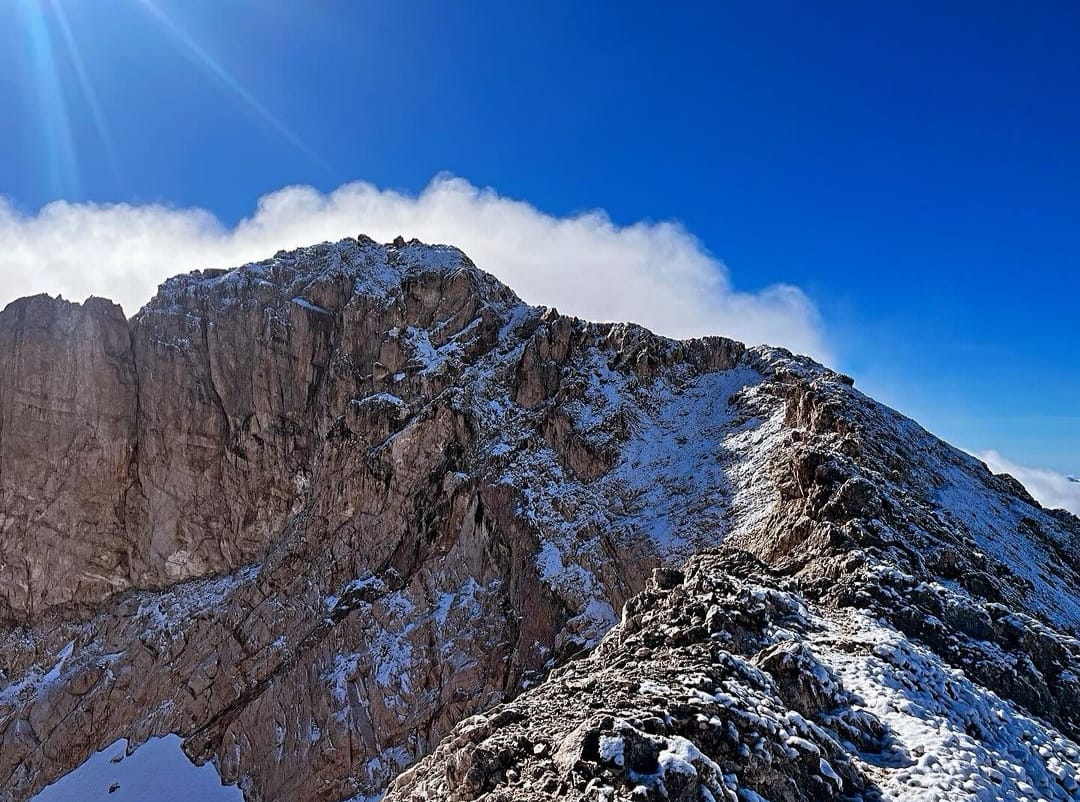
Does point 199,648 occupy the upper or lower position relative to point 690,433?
lower

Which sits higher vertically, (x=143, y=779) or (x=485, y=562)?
(x=485, y=562)

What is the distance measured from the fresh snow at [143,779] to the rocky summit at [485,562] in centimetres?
39

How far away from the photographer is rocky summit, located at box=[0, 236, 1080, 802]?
15.4 meters

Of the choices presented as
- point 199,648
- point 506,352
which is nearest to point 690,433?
point 506,352

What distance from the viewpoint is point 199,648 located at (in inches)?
2064

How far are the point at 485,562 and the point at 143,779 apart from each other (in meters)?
26.4

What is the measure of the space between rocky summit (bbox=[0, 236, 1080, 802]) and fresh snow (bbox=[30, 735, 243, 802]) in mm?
386

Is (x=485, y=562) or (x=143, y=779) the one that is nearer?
(x=143, y=779)

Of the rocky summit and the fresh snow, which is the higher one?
the rocky summit

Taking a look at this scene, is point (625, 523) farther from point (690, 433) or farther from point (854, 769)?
point (854, 769)

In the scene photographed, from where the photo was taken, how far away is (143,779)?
47000 mm

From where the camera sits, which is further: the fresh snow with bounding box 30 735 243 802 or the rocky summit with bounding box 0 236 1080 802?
the fresh snow with bounding box 30 735 243 802

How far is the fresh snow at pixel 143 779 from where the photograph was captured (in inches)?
1805

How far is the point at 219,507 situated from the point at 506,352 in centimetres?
2784
